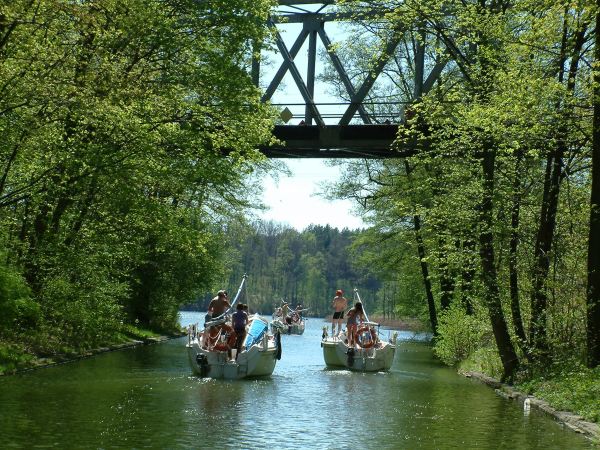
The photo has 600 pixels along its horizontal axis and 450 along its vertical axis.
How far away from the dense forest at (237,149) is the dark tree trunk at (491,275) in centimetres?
5

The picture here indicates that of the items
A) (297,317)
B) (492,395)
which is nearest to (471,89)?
(492,395)

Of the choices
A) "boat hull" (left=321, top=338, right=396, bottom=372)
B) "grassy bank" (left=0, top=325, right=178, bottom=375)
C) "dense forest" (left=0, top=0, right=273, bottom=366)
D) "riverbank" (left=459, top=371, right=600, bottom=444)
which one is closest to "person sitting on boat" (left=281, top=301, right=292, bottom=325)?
"grassy bank" (left=0, top=325, right=178, bottom=375)

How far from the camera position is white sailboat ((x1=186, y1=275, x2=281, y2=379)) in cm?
2197

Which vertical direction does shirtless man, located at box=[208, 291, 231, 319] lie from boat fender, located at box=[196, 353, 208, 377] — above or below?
above

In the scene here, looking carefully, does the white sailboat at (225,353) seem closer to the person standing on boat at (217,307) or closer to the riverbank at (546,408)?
the person standing on boat at (217,307)

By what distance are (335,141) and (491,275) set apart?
1072 centimetres

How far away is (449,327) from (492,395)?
10.2 meters

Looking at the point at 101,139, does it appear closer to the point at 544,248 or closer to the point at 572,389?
the point at 544,248

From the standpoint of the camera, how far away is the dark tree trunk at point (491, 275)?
20.9m

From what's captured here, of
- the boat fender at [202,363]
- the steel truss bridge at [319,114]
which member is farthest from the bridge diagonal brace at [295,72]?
the boat fender at [202,363]

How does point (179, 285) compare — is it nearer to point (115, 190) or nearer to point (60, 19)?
point (115, 190)

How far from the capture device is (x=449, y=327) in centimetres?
3036

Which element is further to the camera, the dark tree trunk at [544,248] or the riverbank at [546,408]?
the dark tree trunk at [544,248]

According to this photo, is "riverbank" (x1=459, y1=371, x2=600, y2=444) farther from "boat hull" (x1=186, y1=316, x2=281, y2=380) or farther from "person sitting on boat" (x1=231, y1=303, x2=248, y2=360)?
"person sitting on boat" (x1=231, y1=303, x2=248, y2=360)
